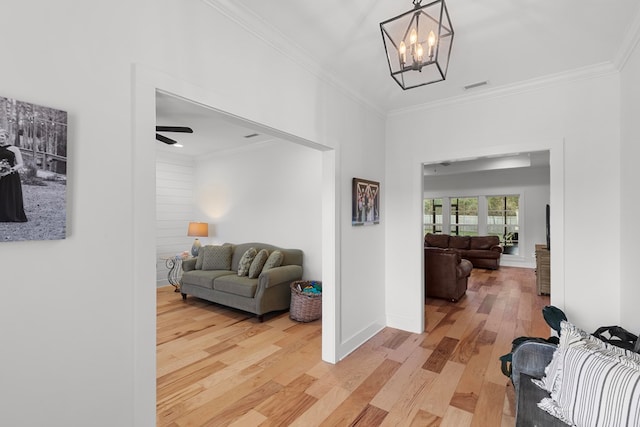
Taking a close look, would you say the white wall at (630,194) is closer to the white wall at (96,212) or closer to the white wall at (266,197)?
the white wall at (96,212)

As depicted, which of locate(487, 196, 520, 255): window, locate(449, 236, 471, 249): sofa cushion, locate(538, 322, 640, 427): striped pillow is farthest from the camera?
locate(487, 196, 520, 255): window

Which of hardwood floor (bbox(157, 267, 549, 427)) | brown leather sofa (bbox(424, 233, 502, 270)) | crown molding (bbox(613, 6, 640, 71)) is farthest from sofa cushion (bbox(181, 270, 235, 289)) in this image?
brown leather sofa (bbox(424, 233, 502, 270))

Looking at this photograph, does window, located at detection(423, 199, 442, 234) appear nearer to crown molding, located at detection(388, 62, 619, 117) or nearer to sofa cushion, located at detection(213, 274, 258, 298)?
crown molding, located at detection(388, 62, 619, 117)

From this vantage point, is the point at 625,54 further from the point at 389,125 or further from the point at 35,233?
the point at 35,233

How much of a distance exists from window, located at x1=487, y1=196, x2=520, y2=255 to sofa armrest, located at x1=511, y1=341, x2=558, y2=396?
751cm

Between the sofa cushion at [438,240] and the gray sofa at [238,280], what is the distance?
17.4 feet

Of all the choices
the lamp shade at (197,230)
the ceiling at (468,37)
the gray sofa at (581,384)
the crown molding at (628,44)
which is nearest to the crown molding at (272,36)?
the ceiling at (468,37)

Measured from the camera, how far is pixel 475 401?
222 cm

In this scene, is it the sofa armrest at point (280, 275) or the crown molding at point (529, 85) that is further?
the sofa armrest at point (280, 275)

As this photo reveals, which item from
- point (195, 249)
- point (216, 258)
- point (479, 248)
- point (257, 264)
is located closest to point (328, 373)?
point (257, 264)

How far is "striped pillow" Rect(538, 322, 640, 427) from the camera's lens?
1.22 metres

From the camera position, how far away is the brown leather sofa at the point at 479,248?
757 centimetres

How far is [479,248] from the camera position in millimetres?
7859

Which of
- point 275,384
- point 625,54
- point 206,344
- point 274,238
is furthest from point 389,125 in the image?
point 206,344
